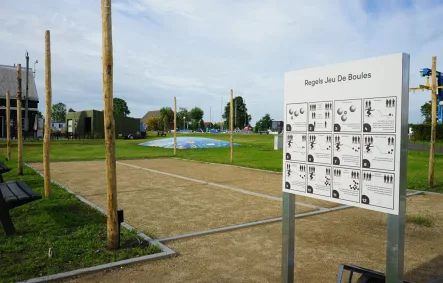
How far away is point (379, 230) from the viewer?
18.8 ft

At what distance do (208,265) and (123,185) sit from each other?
20.9ft

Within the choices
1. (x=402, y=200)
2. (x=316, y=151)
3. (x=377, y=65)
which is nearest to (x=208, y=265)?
(x=316, y=151)

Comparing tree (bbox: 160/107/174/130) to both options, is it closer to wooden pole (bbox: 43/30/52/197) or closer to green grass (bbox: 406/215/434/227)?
wooden pole (bbox: 43/30/52/197)

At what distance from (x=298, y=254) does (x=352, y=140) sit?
2.38m

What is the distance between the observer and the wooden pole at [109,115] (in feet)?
14.9

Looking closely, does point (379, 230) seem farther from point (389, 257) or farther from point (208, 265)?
point (389, 257)

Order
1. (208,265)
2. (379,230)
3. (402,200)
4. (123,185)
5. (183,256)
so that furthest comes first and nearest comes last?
(123,185), (379,230), (183,256), (208,265), (402,200)

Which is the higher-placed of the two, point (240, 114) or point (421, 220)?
point (240, 114)

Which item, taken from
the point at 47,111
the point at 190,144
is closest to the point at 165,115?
the point at 190,144

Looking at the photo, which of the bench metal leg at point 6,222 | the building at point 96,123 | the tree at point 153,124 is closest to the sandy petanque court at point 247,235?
the bench metal leg at point 6,222

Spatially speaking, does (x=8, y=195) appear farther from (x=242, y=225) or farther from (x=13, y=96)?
(x=13, y=96)

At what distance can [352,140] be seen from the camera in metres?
2.78

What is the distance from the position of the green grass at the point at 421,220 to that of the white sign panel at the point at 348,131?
4.06 m

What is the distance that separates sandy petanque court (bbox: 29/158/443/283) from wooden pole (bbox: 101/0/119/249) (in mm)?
716
